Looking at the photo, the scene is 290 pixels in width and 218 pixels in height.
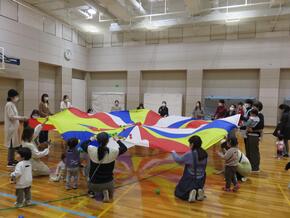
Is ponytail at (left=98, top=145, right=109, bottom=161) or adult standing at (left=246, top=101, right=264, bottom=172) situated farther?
adult standing at (left=246, top=101, right=264, bottom=172)

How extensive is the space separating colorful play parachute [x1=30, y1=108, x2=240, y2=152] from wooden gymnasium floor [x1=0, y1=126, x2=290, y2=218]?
1.79 ft

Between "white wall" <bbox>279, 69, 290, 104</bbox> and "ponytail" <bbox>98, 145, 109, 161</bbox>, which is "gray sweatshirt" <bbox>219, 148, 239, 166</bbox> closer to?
"ponytail" <bbox>98, 145, 109, 161</bbox>

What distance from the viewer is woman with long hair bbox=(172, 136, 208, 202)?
249cm

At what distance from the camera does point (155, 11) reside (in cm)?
891

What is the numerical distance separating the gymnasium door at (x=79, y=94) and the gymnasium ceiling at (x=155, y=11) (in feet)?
8.92

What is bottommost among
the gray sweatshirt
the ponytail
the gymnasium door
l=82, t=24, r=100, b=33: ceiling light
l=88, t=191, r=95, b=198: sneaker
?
l=88, t=191, r=95, b=198: sneaker

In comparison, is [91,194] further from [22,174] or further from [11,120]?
[11,120]

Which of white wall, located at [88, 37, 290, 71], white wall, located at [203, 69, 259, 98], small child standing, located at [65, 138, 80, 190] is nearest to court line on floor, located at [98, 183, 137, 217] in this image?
small child standing, located at [65, 138, 80, 190]

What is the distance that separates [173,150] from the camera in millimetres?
2891

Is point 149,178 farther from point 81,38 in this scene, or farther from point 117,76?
point 81,38

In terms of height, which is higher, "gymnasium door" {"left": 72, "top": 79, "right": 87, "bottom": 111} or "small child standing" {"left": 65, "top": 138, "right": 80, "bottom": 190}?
"gymnasium door" {"left": 72, "top": 79, "right": 87, "bottom": 111}

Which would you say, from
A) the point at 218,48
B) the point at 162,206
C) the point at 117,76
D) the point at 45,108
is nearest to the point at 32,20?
the point at 117,76

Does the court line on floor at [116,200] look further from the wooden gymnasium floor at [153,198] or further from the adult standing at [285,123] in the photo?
the adult standing at [285,123]

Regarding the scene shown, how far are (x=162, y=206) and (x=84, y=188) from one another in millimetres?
1007
